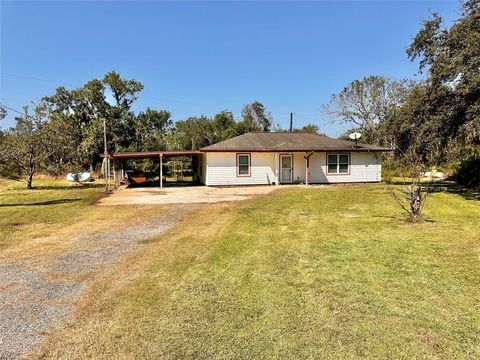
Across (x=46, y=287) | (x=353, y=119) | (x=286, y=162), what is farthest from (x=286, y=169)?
(x=353, y=119)

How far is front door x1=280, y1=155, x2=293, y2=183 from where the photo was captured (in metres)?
21.2

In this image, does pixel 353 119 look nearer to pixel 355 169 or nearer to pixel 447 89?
pixel 355 169

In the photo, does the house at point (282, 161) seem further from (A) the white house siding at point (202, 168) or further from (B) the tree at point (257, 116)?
(B) the tree at point (257, 116)

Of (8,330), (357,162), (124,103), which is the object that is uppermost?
(124,103)

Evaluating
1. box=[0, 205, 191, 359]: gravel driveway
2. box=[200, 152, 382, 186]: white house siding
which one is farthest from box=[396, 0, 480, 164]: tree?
box=[0, 205, 191, 359]: gravel driveway

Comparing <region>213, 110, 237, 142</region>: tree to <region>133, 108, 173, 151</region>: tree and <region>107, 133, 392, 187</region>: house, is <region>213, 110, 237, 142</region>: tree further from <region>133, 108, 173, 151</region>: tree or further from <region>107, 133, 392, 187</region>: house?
<region>107, 133, 392, 187</region>: house

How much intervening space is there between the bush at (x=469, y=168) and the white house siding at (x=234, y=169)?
405 inches

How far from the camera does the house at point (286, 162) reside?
2005 cm

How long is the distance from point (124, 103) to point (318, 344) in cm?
3869

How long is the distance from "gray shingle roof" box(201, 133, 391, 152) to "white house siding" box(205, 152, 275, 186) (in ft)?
1.71

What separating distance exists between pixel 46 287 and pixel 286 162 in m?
17.8

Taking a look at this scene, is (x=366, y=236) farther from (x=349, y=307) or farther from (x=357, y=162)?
(x=357, y=162)

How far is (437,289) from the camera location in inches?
167

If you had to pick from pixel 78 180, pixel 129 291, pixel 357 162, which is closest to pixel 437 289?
pixel 129 291
